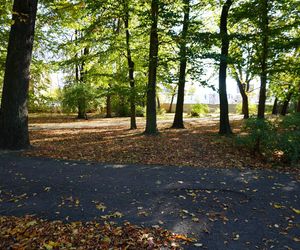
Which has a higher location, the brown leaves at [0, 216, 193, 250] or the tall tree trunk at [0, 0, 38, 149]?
A: the tall tree trunk at [0, 0, 38, 149]

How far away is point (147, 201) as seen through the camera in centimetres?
521

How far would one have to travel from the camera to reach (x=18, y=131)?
877 cm

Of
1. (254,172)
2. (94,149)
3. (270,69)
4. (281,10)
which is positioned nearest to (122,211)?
(254,172)

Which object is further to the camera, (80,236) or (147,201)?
(147,201)

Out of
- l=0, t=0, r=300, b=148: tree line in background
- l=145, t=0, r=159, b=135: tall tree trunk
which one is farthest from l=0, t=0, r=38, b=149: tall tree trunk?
l=145, t=0, r=159, b=135: tall tree trunk

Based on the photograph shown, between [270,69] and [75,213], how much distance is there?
9.40m

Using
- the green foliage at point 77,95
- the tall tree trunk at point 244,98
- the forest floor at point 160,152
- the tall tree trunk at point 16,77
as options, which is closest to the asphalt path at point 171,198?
the forest floor at point 160,152

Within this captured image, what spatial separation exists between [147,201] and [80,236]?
1551mm

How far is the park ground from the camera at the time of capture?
394 centimetres

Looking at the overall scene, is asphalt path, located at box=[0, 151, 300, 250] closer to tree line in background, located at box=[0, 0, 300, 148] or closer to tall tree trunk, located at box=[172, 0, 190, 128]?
tree line in background, located at box=[0, 0, 300, 148]

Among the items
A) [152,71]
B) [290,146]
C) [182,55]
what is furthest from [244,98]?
[290,146]

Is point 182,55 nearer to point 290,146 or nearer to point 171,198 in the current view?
point 290,146

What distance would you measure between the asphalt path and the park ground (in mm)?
16

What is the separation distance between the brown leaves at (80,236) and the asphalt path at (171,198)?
0.22 meters
